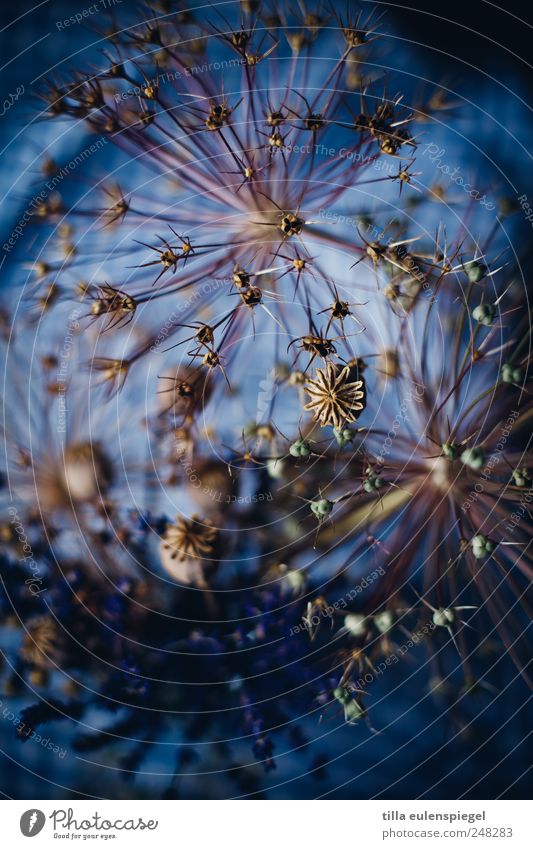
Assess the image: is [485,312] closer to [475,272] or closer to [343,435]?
[475,272]

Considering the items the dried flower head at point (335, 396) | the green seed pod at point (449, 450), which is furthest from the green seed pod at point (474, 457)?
the dried flower head at point (335, 396)

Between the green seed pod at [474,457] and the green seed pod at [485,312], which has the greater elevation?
the green seed pod at [485,312]

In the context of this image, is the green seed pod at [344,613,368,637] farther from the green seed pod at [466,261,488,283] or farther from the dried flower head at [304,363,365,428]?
the green seed pod at [466,261,488,283]

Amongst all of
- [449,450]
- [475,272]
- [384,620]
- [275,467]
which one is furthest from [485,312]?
[384,620]

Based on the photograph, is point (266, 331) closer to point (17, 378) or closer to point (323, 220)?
point (323, 220)

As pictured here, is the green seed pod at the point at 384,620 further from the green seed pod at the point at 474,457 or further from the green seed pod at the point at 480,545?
the green seed pod at the point at 474,457

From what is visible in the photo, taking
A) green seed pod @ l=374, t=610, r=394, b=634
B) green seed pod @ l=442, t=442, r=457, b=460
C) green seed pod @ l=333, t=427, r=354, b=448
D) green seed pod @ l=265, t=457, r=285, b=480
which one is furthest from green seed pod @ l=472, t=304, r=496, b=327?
green seed pod @ l=374, t=610, r=394, b=634
